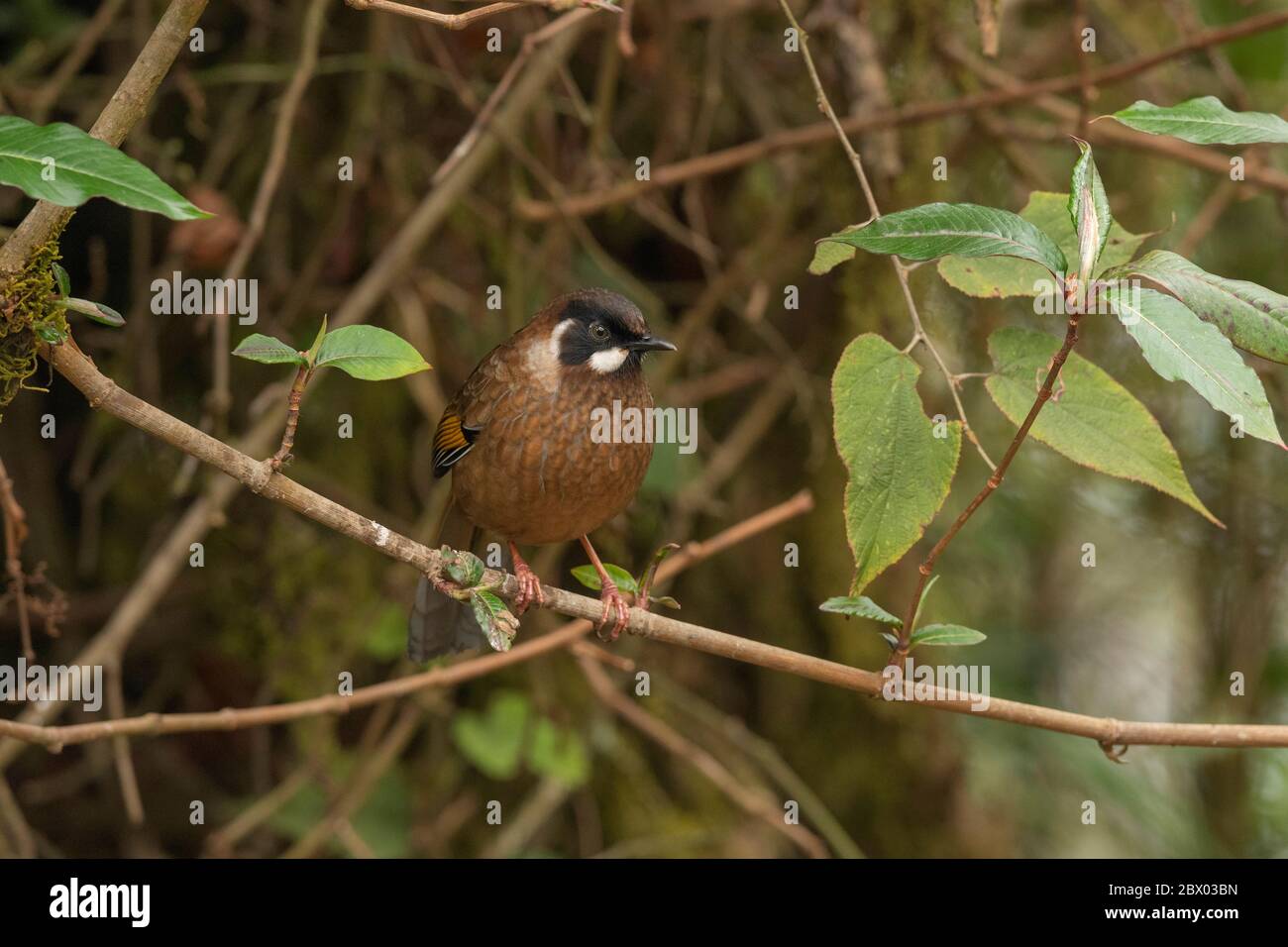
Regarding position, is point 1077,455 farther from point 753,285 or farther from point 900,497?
point 753,285

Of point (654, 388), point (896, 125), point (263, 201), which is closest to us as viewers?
point (263, 201)

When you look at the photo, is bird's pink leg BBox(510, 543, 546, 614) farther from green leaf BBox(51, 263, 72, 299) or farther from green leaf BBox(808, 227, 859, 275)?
green leaf BBox(51, 263, 72, 299)

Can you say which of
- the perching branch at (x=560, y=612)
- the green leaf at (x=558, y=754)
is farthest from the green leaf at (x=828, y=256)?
the green leaf at (x=558, y=754)

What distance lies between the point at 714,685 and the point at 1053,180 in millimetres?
2470

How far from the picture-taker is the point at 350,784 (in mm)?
4285

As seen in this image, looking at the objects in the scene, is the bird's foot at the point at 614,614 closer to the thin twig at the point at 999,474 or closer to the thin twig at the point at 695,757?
the thin twig at the point at 999,474

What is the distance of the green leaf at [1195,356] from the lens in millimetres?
1868

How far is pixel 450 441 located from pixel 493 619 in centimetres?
135

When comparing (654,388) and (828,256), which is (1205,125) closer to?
(828,256)

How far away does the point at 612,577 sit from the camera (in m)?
2.80

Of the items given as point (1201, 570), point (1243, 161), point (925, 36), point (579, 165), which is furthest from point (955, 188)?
point (1201, 570)

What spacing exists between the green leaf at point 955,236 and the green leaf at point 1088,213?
0.14 feet

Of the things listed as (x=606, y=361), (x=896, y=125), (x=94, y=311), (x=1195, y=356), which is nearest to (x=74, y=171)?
(x=94, y=311)

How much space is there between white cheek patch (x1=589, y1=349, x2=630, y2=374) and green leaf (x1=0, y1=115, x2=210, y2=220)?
69.1 inches
